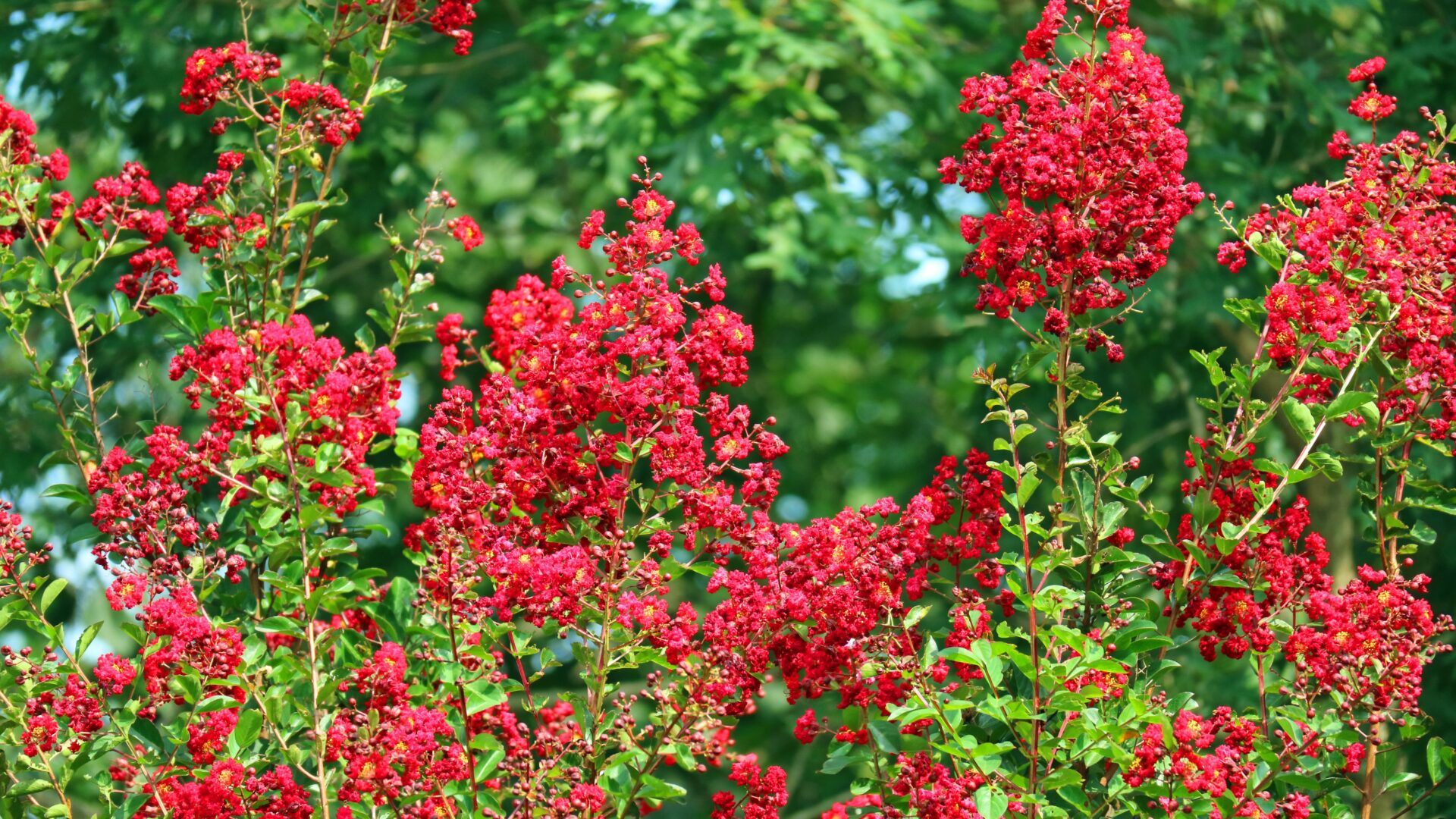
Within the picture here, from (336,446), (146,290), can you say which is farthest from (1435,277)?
(146,290)

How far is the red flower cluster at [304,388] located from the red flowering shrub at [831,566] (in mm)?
11

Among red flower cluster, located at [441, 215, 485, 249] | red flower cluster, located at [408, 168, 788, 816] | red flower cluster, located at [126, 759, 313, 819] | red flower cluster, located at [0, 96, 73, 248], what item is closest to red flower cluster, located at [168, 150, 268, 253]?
red flower cluster, located at [0, 96, 73, 248]

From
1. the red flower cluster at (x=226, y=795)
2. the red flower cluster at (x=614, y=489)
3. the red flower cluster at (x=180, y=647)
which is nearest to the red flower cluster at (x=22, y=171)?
the red flower cluster at (x=180, y=647)

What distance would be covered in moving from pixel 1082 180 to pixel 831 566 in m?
0.81

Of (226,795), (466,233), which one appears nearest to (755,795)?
(226,795)

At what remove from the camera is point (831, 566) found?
2637 mm

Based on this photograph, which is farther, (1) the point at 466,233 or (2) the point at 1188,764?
(1) the point at 466,233

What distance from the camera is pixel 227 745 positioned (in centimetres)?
276

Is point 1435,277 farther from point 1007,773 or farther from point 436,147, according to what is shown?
point 436,147

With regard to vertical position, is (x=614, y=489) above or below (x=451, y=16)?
below

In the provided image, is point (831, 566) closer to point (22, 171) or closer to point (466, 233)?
point (466, 233)

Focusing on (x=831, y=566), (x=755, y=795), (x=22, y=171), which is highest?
(x=22, y=171)

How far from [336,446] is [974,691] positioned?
1293mm

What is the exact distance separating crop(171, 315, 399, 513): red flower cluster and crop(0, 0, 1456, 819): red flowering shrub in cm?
1
